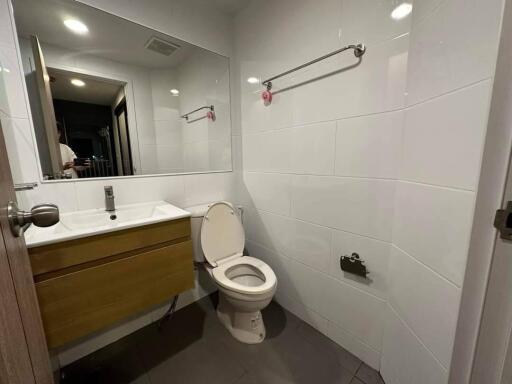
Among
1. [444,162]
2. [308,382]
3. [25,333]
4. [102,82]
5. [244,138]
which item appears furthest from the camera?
[244,138]

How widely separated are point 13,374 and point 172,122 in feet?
4.66

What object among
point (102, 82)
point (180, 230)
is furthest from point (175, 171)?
point (102, 82)

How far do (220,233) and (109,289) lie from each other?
2.28 ft

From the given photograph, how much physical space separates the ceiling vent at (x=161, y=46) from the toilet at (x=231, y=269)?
107cm

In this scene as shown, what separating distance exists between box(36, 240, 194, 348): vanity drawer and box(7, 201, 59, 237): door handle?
0.48 meters

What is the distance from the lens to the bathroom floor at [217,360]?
1.12 meters

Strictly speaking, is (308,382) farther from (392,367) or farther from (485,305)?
(485,305)

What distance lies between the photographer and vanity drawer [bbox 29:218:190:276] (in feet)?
2.62

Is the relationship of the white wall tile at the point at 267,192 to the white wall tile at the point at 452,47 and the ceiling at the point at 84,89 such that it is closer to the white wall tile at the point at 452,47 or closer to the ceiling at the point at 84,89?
the white wall tile at the point at 452,47

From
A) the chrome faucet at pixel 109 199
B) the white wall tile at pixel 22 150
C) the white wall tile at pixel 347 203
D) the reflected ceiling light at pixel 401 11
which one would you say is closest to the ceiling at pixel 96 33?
the white wall tile at pixel 22 150

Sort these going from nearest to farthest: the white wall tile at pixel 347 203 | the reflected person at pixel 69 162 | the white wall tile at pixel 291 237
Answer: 1. the white wall tile at pixel 347 203
2. the reflected person at pixel 69 162
3. the white wall tile at pixel 291 237

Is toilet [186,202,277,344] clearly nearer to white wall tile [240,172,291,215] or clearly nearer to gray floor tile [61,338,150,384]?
white wall tile [240,172,291,215]

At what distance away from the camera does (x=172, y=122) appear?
153cm

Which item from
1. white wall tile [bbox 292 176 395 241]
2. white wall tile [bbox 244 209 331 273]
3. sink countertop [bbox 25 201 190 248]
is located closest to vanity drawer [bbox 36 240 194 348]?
sink countertop [bbox 25 201 190 248]
